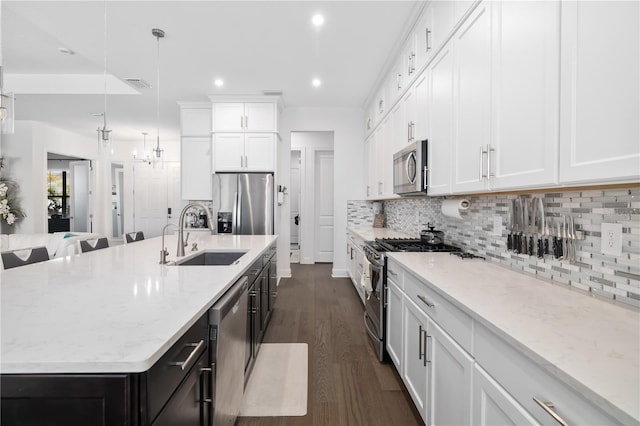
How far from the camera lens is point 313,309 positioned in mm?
3703

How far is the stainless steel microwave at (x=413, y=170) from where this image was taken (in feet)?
7.64

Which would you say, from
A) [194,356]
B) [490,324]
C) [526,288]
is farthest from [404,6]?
[194,356]

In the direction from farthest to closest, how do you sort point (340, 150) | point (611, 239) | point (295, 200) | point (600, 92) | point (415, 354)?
point (295, 200), point (340, 150), point (415, 354), point (611, 239), point (600, 92)

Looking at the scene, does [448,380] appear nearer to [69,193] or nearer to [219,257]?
[219,257]

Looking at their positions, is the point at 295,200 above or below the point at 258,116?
below

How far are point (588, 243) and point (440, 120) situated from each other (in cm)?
116

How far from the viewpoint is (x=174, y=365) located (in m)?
0.94

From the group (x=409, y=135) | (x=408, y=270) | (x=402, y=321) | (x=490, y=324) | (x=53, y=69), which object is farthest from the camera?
(x=53, y=69)

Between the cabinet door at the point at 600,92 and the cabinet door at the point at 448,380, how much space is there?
2.54 feet

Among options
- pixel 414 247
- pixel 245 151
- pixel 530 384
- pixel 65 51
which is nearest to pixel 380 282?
pixel 414 247

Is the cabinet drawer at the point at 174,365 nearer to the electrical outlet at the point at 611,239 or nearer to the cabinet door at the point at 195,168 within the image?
the electrical outlet at the point at 611,239

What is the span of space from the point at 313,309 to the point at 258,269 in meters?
1.49

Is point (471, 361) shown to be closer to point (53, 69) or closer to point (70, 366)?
point (70, 366)

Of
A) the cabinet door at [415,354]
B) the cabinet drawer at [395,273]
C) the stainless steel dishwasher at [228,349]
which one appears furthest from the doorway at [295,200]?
the stainless steel dishwasher at [228,349]
